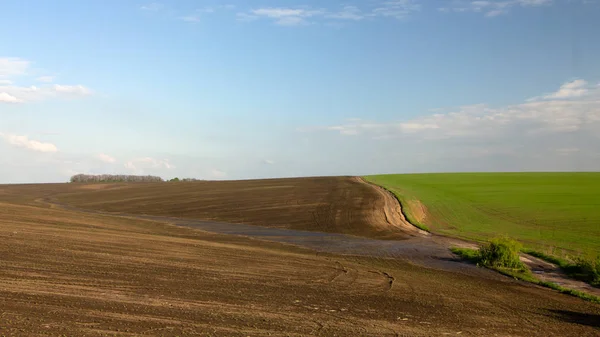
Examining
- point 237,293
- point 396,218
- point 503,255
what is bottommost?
point 503,255

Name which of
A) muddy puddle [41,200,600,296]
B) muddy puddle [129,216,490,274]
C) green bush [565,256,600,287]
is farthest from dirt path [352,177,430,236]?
green bush [565,256,600,287]

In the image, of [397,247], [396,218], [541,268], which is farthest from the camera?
[396,218]

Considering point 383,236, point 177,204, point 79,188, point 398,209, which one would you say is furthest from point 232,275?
point 79,188

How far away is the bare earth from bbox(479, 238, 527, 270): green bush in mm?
1982

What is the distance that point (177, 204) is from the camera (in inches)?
2194

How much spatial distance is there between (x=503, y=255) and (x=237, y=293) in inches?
548

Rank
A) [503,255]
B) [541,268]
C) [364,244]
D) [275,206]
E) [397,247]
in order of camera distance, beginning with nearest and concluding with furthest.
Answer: [503,255], [541,268], [397,247], [364,244], [275,206]

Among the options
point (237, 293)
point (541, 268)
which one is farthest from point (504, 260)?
point (237, 293)

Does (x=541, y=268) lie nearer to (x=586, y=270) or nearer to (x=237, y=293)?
(x=586, y=270)

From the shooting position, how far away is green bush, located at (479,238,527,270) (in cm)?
2405

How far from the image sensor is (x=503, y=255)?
2411 centimetres

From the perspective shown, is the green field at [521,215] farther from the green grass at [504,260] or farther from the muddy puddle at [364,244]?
the green grass at [504,260]

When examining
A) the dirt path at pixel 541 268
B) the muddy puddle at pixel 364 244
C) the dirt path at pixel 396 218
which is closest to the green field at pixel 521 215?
the dirt path at pixel 396 218

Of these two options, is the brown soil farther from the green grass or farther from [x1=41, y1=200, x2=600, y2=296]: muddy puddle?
the green grass
